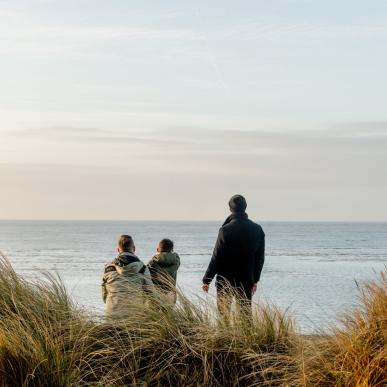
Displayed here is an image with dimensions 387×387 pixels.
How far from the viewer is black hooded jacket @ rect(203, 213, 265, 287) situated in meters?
9.02

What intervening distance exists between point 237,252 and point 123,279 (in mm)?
1401

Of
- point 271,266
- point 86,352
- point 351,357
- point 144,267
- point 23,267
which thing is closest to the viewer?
point 351,357

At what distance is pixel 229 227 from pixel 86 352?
9.16ft

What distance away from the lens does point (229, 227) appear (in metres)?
9.06

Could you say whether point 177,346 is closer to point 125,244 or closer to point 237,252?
point 125,244

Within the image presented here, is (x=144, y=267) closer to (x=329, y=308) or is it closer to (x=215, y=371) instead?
(x=215, y=371)

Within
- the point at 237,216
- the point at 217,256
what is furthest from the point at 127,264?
the point at 237,216

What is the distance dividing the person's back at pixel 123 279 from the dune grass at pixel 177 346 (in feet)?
2.23

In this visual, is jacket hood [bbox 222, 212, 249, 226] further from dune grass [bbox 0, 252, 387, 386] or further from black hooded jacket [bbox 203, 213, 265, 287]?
dune grass [bbox 0, 252, 387, 386]

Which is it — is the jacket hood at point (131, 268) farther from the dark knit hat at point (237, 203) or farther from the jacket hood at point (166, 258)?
the dark knit hat at point (237, 203)

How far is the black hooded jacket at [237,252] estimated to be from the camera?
9023 millimetres

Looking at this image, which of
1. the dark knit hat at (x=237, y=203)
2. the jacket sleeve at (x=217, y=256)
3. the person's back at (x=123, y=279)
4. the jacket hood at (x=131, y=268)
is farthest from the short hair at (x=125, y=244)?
the dark knit hat at (x=237, y=203)

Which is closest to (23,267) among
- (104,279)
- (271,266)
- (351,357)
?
(271,266)

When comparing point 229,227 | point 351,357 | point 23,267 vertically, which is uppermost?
point 229,227
